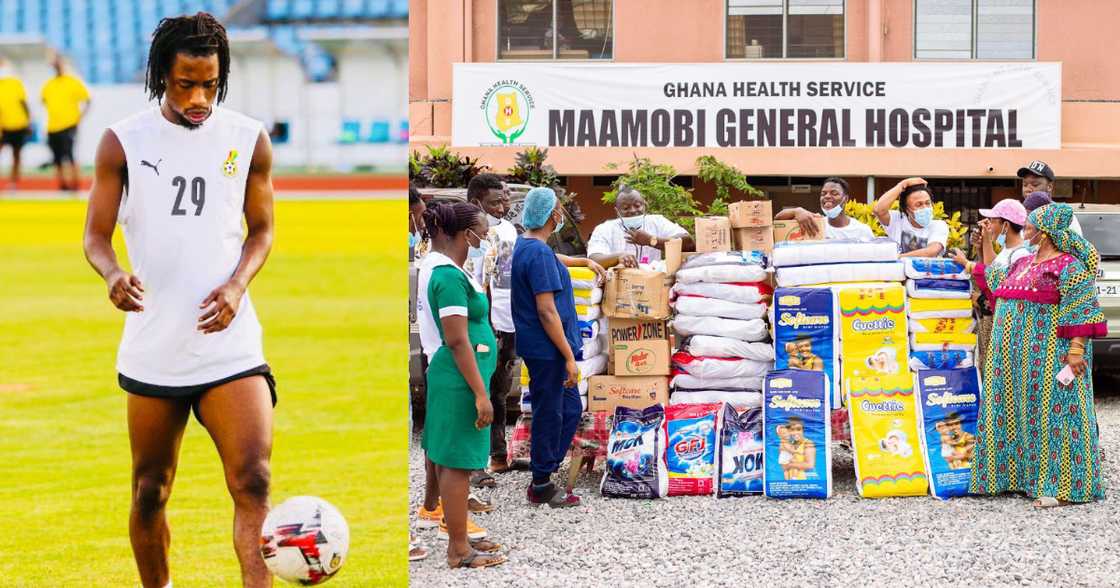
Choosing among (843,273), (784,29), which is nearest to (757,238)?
(843,273)

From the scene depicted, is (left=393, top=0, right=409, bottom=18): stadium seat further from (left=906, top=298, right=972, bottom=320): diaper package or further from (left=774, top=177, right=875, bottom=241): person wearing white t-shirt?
(left=774, top=177, right=875, bottom=241): person wearing white t-shirt

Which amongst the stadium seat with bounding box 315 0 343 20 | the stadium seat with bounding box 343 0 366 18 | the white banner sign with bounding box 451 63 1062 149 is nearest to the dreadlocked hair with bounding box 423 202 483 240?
the stadium seat with bounding box 343 0 366 18

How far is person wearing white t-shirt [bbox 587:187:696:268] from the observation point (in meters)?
8.57

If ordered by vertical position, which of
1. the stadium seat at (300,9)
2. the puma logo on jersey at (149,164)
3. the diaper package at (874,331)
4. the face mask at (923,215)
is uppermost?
the stadium seat at (300,9)

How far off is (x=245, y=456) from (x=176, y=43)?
1.22 metres

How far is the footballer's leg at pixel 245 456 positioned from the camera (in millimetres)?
4266

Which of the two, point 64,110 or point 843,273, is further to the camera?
point 64,110

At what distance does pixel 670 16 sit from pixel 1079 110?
5.55 metres

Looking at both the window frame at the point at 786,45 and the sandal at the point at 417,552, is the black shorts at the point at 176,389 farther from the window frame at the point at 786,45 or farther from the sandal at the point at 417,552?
the window frame at the point at 786,45

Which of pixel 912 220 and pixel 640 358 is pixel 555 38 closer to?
pixel 912 220

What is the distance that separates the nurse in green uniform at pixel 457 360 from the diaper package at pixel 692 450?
6.64 ft

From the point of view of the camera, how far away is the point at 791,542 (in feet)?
21.7

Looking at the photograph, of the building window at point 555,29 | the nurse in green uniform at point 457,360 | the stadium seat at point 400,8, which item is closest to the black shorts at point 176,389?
the stadium seat at point 400,8

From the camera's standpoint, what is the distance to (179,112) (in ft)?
13.0
